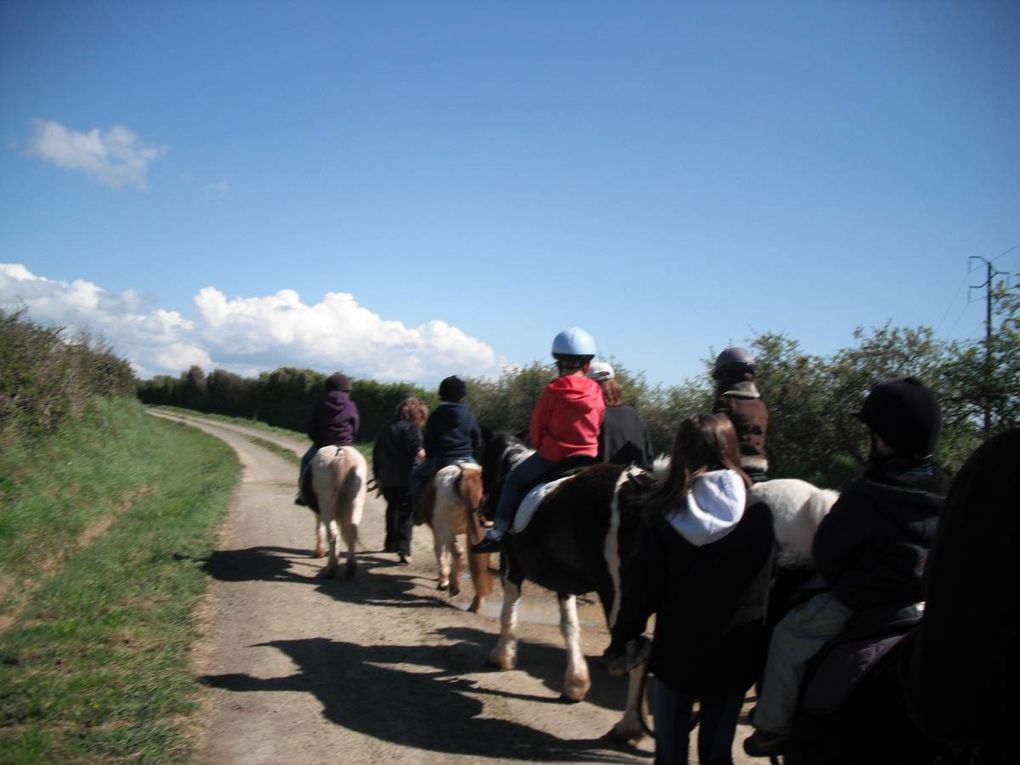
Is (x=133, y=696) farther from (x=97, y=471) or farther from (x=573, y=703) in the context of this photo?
(x=97, y=471)

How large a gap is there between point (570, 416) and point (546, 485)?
1.96 feet

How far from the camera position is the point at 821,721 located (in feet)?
9.42

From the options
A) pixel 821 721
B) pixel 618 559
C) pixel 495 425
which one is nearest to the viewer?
pixel 821 721

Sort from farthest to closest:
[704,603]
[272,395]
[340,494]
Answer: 1. [272,395]
2. [340,494]
3. [704,603]

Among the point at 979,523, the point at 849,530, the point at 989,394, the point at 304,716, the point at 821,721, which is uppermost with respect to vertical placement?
the point at 989,394

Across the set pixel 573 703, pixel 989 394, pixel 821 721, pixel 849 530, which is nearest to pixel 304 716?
pixel 573 703

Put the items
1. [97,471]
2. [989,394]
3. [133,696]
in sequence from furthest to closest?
[97,471], [989,394], [133,696]

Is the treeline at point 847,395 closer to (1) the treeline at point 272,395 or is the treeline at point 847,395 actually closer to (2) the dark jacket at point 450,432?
(2) the dark jacket at point 450,432

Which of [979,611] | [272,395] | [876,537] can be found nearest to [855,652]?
[876,537]

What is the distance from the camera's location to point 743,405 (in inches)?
199

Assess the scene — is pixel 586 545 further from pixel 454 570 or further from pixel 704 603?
pixel 454 570

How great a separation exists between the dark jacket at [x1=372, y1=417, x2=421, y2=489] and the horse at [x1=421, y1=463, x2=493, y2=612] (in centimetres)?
123

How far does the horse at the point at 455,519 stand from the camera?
27.5 ft

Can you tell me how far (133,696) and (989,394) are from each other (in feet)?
32.4
